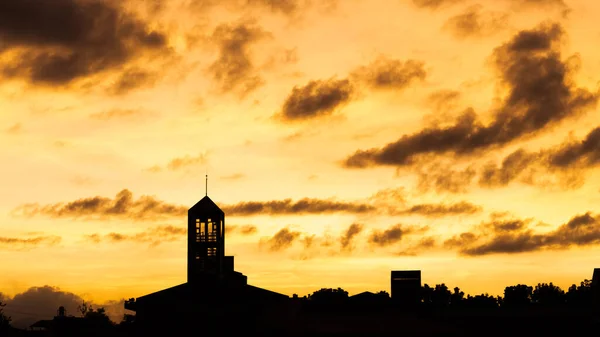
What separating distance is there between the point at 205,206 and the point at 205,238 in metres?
2.52

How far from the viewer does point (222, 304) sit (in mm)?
62594

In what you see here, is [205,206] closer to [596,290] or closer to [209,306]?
[209,306]

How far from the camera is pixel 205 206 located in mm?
69938

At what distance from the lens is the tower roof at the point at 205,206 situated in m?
69.8

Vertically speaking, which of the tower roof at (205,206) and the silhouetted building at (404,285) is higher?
the tower roof at (205,206)

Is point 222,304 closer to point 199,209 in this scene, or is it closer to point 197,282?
point 197,282

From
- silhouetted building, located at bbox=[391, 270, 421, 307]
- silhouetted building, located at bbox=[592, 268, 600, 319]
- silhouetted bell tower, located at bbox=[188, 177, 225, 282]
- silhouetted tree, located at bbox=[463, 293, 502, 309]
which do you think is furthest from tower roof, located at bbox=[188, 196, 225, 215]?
silhouetted tree, located at bbox=[463, 293, 502, 309]

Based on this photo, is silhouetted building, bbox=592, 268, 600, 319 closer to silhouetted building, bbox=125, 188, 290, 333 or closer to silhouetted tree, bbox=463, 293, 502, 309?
silhouetted building, bbox=125, 188, 290, 333

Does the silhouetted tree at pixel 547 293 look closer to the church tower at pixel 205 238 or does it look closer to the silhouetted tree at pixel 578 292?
the silhouetted tree at pixel 578 292

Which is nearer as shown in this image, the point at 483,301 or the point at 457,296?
the point at 483,301

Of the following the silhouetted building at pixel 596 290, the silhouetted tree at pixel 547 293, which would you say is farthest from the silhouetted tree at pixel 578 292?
the silhouetted building at pixel 596 290

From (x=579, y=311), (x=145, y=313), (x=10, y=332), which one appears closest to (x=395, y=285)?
(x=579, y=311)

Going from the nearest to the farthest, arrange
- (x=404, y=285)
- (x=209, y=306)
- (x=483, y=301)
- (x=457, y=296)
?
(x=209, y=306) → (x=404, y=285) → (x=483, y=301) → (x=457, y=296)

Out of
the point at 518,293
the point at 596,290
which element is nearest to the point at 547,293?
the point at 518,293
